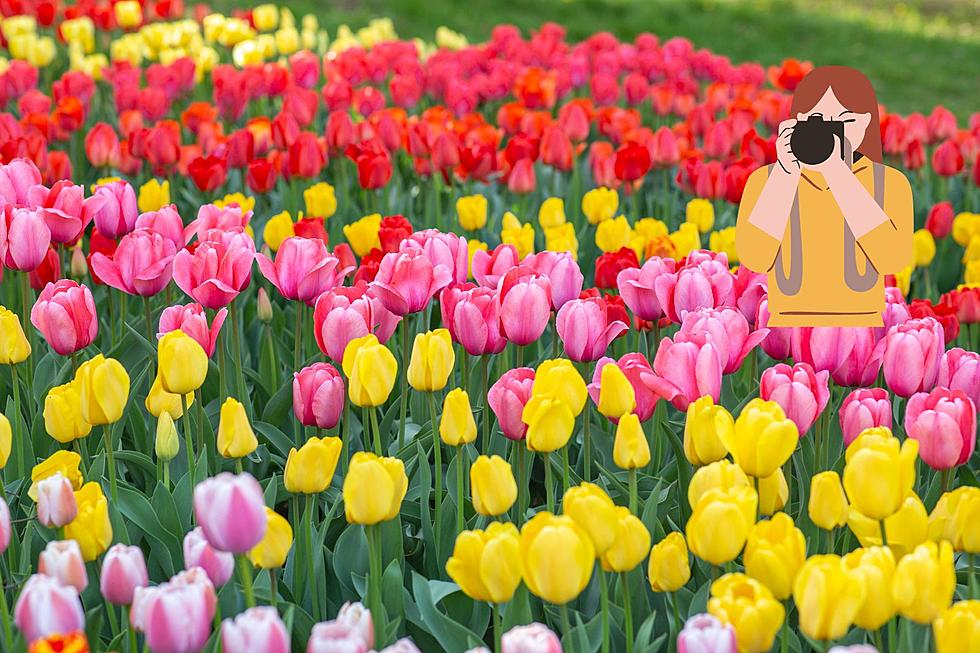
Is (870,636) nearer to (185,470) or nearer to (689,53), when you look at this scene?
(185,470)

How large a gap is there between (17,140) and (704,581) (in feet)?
8.29

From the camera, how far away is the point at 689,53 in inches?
254

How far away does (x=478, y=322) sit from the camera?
83.7 inches

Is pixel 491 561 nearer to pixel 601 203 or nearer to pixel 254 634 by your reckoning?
pixel 254 634

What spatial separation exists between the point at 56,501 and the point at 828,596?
103 cm

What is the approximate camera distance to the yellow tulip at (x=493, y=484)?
5.49ft

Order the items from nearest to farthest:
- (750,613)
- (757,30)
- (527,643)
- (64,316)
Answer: (527,643) → (750,613) → (64,316) → (757,30)

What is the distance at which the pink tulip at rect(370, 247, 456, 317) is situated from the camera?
7.37 ft

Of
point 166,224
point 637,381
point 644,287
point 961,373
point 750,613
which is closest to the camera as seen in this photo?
point 750,613

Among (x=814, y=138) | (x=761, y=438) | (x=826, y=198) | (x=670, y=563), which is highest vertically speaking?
(x=814, y=138)

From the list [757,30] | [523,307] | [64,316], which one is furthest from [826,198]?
[757,30]

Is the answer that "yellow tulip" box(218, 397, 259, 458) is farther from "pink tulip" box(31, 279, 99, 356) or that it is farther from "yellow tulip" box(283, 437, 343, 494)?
"pink tulip" box(31, 279, 99, 356)

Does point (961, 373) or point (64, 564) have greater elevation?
point (961, 373)

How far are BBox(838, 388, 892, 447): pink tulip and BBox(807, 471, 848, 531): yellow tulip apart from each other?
0.91ft
